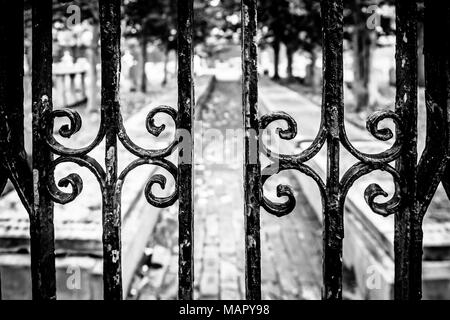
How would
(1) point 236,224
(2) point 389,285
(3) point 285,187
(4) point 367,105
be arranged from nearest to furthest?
(3) point 285,187
(2) point 389,285
(1) point 236,224
(4) point 367,105

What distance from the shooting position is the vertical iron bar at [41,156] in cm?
151

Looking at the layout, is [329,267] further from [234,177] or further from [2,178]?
[234,177]

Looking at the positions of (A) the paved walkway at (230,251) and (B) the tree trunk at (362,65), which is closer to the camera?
(A) the paved walkway at (230,251)

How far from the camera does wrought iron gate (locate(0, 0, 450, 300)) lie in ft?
4.89

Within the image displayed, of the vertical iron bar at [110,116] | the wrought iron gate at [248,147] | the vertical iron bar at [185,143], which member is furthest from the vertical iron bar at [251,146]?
the vertical iron bar at [110,116]

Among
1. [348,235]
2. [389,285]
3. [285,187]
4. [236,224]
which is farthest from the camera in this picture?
[236,224]

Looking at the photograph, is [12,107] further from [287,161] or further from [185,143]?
[287,161]

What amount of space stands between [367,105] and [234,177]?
5.28 meters

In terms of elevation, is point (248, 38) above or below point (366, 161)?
above

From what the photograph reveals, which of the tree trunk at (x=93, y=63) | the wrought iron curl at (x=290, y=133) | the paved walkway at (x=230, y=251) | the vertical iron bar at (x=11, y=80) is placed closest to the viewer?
the wrought iron curl at (x=290, y=133)

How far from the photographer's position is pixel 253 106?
4.91 feet

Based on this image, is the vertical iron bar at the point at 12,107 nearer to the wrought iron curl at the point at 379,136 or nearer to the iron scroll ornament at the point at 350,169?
the iron scroll ornament at the point at 350,169

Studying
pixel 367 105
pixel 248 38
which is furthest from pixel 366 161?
pixel 367 105
